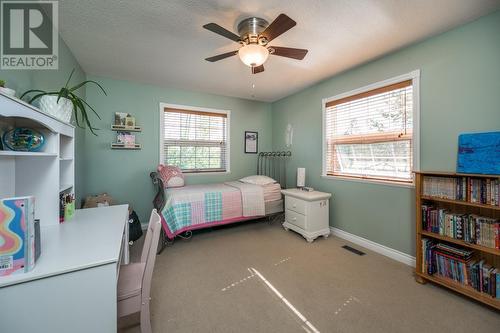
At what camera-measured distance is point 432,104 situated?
7.14ft

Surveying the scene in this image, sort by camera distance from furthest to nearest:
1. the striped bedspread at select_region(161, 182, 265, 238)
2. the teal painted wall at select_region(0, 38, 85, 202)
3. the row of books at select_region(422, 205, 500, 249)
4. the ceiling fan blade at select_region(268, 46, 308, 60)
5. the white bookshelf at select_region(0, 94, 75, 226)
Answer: the striped bedspread at select_region(161, 182, 265, 238), the ceiling fan blade at select_region(268, 46, 308, 60), the row of books at select_region(422, 205, 500, 249), the teal painted wall at select_region(0, 38, 85, 202), the white bookshelf at select_region(0, 94, 75, 226)

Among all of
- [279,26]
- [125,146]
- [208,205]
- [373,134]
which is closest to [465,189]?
[373,134]

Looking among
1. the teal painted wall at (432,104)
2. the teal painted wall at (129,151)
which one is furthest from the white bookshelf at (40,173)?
the teal painted wall at (432,104)

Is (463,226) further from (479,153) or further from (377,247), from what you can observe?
(377,247)

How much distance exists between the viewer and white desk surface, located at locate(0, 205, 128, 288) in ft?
2.97

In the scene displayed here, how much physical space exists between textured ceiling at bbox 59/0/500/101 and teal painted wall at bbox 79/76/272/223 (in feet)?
1.30

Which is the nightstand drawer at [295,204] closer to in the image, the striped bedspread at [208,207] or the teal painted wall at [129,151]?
the striped bedspread at [208,207]

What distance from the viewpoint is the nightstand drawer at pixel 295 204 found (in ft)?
9.95

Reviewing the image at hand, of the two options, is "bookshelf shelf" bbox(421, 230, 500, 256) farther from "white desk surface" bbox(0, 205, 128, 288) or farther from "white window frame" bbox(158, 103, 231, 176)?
"white window frame" bbox(158, 103, 231, 176)

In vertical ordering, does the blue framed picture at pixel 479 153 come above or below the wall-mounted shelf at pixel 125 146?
below

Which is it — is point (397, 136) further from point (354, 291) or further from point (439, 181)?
point (354, 291)

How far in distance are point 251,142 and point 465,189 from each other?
133 inches

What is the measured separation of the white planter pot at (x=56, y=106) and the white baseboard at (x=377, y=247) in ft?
11.5

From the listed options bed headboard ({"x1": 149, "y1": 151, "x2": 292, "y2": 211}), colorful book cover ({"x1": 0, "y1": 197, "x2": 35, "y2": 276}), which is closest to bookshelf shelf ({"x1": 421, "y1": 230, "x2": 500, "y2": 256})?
bed headboard ({"x1": 149, "y1": 151, "x2": 292, "y2": 211})
